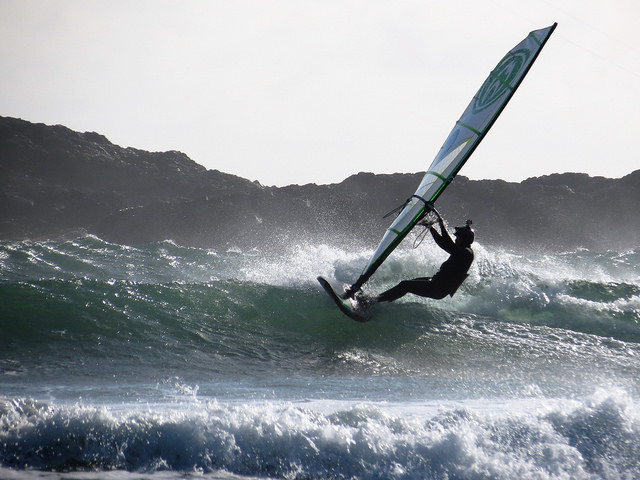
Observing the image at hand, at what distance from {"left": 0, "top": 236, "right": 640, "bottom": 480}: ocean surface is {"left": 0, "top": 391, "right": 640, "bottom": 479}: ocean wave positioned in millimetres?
12

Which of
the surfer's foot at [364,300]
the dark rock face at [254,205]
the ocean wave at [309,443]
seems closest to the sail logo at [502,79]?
the surfer's foot at [364,300]

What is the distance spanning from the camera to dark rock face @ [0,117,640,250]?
31.0m

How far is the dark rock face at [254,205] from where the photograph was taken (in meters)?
31.0

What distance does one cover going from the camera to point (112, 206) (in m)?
34.6

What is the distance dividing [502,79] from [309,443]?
13.8 feet

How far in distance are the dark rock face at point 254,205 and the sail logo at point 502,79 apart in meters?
23.1

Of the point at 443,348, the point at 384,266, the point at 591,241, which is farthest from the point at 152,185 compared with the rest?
the point at 443,348

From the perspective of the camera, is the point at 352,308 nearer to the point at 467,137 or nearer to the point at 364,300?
the point at 364,300

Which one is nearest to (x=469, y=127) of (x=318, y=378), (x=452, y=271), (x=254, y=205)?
(x=452, y=271)

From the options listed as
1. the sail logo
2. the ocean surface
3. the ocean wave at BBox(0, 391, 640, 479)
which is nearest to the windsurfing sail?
the sail logo

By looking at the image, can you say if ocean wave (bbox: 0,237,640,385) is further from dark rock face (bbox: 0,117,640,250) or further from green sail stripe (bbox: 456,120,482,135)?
dark rock face (bbox: 0,117,640,250)

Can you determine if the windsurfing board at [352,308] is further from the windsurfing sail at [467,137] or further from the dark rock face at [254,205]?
the dark rock face at [254,205]

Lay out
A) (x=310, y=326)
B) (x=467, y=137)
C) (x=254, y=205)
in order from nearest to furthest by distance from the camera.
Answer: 1. (x=467, y=137)
2. (x=310, y=326)
3. (x=254, y=205)

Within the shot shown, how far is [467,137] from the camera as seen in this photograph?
5.75m
